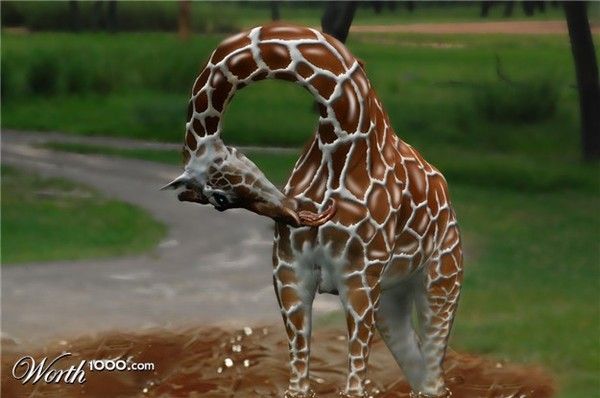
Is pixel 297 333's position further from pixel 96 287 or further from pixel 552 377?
pixel 96 287

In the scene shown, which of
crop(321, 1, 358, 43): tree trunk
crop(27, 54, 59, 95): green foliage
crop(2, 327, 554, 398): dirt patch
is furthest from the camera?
crop(27, 54, 59, 95): green foliage

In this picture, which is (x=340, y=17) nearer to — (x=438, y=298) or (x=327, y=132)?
(x=438, y=298)

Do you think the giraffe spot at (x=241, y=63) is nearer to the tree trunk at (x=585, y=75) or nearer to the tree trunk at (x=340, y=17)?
the tree trunk at (x=340, y=17)

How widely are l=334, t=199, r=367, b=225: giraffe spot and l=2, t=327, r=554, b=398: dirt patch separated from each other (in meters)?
1.70

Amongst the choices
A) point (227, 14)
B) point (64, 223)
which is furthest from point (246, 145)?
point (64, 223)

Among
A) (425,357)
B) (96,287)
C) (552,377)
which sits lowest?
(96,287)

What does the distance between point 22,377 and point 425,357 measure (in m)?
2.55

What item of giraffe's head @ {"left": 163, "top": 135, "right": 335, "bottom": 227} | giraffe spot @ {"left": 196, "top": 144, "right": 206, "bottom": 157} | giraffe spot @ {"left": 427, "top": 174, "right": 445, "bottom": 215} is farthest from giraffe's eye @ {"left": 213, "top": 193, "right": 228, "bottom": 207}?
giraffe spot @ {"left": 427, "top": 174, "right": 445, "bottom": 215}

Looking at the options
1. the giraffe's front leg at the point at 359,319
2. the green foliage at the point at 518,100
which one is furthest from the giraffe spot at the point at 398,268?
the green foliage at the point at 518,100

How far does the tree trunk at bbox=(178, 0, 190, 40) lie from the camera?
495 inches

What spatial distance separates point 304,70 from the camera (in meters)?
4.78

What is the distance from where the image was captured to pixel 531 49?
12.2 meters

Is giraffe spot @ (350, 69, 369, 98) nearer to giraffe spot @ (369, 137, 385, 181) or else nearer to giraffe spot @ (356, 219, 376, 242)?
giraffe spot @ (369, 137, 385, 181)

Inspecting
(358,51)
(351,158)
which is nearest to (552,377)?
(351,158)
